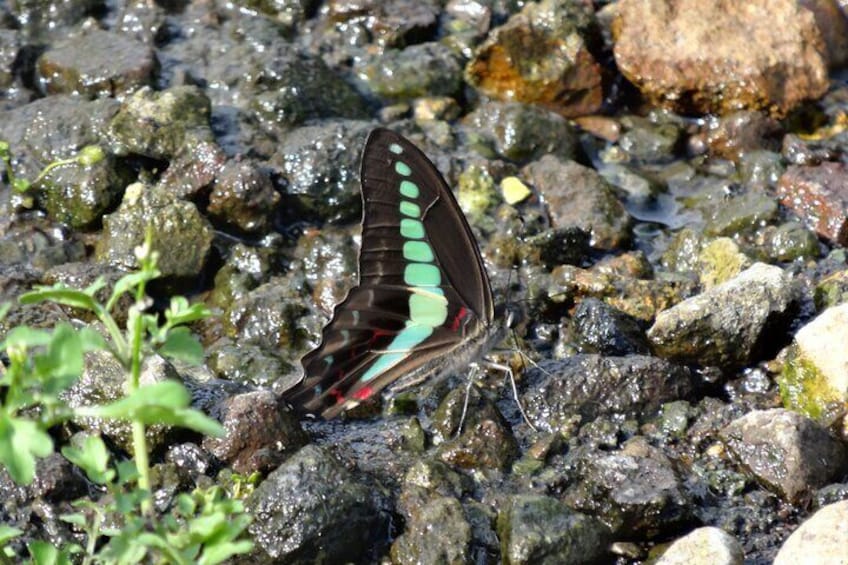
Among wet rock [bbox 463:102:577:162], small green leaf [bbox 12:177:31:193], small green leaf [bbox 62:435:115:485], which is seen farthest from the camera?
wet rock [bbox 463:102:577:162]

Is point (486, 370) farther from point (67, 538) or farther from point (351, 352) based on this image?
point (67, 538)

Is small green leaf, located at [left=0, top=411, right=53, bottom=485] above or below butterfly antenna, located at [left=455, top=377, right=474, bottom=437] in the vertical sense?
above

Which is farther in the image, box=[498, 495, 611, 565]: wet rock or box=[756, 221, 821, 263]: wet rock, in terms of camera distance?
box=[756, 221, 821, 263]: wet rock

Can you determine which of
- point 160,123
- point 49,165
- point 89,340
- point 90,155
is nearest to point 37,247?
point 49,165

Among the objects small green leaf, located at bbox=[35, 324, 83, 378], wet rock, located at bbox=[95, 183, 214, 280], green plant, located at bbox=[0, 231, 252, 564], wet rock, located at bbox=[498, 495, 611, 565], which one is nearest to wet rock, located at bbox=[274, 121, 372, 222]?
wet rock, located at bbox=[95, 183, 214, 280]

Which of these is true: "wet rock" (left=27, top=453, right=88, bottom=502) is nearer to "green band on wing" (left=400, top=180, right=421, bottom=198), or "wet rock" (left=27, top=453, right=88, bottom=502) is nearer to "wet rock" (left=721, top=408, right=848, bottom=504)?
"green band on wing" (left=400, top=180, right=421, bottom=198)

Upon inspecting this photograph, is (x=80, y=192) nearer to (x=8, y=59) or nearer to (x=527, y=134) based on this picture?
(x=8, y=59)
